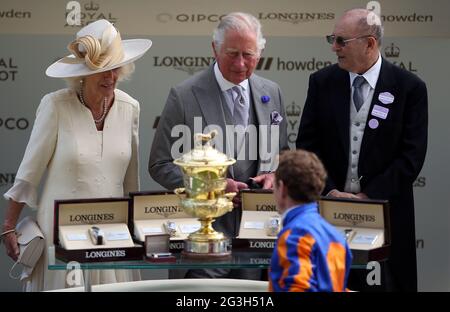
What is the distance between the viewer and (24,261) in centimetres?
622

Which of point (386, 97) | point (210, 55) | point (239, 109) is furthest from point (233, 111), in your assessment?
point (210, 55)

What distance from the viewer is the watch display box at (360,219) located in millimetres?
5531

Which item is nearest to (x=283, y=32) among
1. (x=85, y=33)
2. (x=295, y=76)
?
(x=295, y=76)

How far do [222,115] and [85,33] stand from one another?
84 cm

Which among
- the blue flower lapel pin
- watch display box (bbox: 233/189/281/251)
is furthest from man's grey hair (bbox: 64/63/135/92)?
watch display box (bbox: 233/189/281/251)

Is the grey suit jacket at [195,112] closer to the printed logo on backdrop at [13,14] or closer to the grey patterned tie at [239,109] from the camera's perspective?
the grey patterned tie at [239,109]

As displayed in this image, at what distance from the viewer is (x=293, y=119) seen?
332 inches

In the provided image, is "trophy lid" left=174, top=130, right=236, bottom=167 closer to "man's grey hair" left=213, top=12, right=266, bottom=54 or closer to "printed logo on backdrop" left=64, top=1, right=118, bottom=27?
"man's grey hair" left=213, top=12, right=266, bottom=54

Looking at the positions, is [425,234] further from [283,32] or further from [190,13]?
[190,13]

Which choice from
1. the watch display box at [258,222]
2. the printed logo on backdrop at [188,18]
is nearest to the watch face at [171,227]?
the watch display box at [258,222]

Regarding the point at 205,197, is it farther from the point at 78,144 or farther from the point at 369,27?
the point at 369,27

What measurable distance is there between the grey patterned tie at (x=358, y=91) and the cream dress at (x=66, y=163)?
4.38 ft

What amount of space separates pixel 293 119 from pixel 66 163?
2.52 metres
